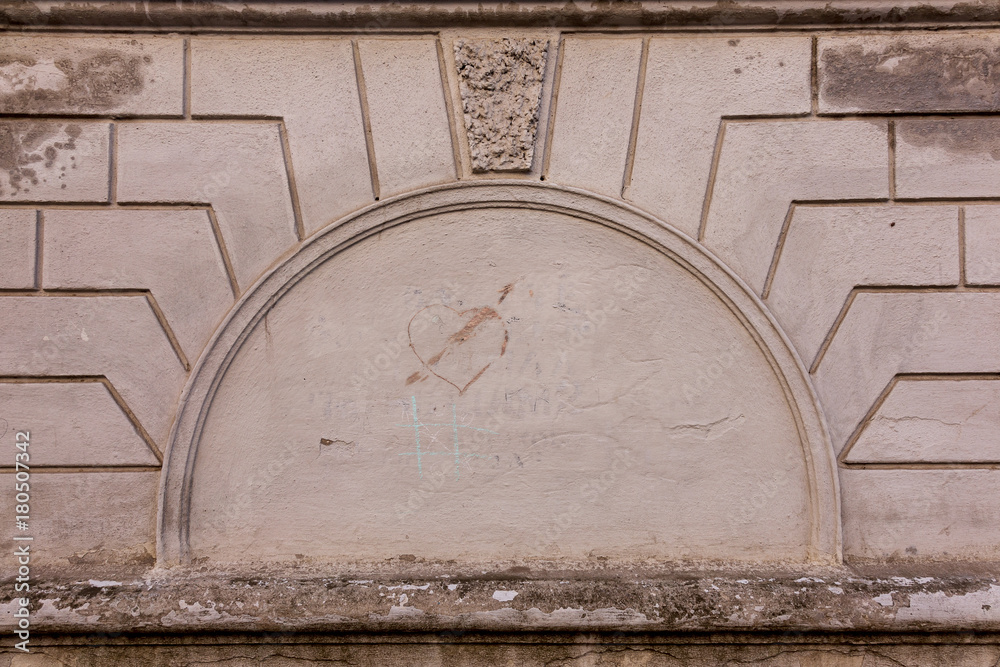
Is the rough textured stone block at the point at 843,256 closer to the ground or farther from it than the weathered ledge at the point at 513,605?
farther from it

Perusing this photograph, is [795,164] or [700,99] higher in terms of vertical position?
[700,99]

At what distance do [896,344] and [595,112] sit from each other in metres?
1.63

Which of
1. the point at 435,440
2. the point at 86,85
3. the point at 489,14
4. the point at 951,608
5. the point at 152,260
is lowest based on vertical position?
the point at 951,608

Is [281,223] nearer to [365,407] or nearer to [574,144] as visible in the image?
[365,407]

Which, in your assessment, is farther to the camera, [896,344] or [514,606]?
[896,344]

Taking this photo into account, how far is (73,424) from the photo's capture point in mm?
2443

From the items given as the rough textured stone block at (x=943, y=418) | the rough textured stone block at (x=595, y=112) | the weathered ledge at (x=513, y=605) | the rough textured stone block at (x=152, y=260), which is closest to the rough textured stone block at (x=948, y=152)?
the rough textured stone block at (x=943, y=418)

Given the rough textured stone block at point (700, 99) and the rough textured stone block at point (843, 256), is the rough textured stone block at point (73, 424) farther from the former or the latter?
the rough textured stone block at point (843, 256)

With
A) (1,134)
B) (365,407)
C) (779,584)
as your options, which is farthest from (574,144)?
(1,134)

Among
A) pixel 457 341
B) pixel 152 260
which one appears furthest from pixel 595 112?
pixel 152 260

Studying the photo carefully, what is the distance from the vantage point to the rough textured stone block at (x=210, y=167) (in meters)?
2.43

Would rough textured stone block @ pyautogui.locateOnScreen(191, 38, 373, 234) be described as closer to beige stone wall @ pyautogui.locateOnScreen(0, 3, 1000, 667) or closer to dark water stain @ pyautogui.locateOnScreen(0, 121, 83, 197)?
beige stone wall @ pyautogui.locateOnScreen(0, 3, 1000, 667)

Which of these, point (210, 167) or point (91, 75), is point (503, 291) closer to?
→ point (210, 167)

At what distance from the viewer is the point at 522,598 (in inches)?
90.7
